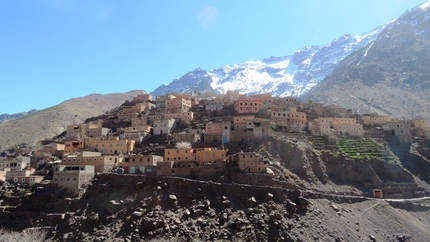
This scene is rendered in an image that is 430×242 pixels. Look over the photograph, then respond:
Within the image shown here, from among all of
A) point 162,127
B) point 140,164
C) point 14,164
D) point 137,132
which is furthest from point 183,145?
point 14,164

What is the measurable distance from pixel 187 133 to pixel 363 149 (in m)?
31.4

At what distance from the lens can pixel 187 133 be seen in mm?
70375

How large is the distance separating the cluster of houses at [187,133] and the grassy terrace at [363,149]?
297 centimetres

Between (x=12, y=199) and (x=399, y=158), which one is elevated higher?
(x=399, y=158)

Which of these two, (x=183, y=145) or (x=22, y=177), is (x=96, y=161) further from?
(x=183, y=145)

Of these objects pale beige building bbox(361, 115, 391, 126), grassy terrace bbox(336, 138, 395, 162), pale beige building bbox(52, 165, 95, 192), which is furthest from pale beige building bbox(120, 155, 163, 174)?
pale beige building bbox(361, 115, 391, 126)

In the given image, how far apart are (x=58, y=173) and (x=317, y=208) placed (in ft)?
121

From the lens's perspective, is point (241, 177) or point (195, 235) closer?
point (195, 235)

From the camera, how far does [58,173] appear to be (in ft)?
188

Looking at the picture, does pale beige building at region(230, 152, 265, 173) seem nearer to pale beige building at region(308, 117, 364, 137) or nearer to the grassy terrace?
the grassy terrace

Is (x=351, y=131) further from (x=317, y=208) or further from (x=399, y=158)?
(x=317, y=208)

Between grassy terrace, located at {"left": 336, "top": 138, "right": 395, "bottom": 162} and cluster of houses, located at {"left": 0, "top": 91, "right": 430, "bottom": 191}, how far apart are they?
2968 mm

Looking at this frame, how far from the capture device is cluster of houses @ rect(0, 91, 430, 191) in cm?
5812

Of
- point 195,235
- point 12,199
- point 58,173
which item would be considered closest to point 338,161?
point 195,235
